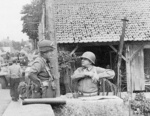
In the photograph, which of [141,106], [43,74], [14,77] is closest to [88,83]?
[43,74]

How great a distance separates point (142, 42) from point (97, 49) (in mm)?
2223

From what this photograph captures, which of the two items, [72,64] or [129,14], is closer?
[72,64]

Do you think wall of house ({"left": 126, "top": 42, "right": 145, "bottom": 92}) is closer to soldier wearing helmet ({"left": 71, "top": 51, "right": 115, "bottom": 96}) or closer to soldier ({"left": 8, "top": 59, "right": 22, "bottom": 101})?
soldier ({"left": 8, "top": 59, "right": 22, "bottom": 101})

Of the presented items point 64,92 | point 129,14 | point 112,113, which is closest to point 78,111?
point 112,113

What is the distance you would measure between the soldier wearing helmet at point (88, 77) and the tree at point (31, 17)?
107 ft

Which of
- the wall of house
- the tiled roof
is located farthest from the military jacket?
the wall of house

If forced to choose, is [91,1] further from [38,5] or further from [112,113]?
[38,5]

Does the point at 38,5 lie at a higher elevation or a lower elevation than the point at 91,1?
higher

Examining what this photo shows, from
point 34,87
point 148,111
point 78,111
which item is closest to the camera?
point 78,111

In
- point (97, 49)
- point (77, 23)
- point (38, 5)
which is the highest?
point (38, 5)

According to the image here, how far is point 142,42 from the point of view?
16.0 metres

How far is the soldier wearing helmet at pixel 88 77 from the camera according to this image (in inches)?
250

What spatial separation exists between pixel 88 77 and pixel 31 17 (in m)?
34.8

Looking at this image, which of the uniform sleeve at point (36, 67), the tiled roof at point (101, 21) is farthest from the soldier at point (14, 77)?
the uniform sleeve at point (36, 67)
